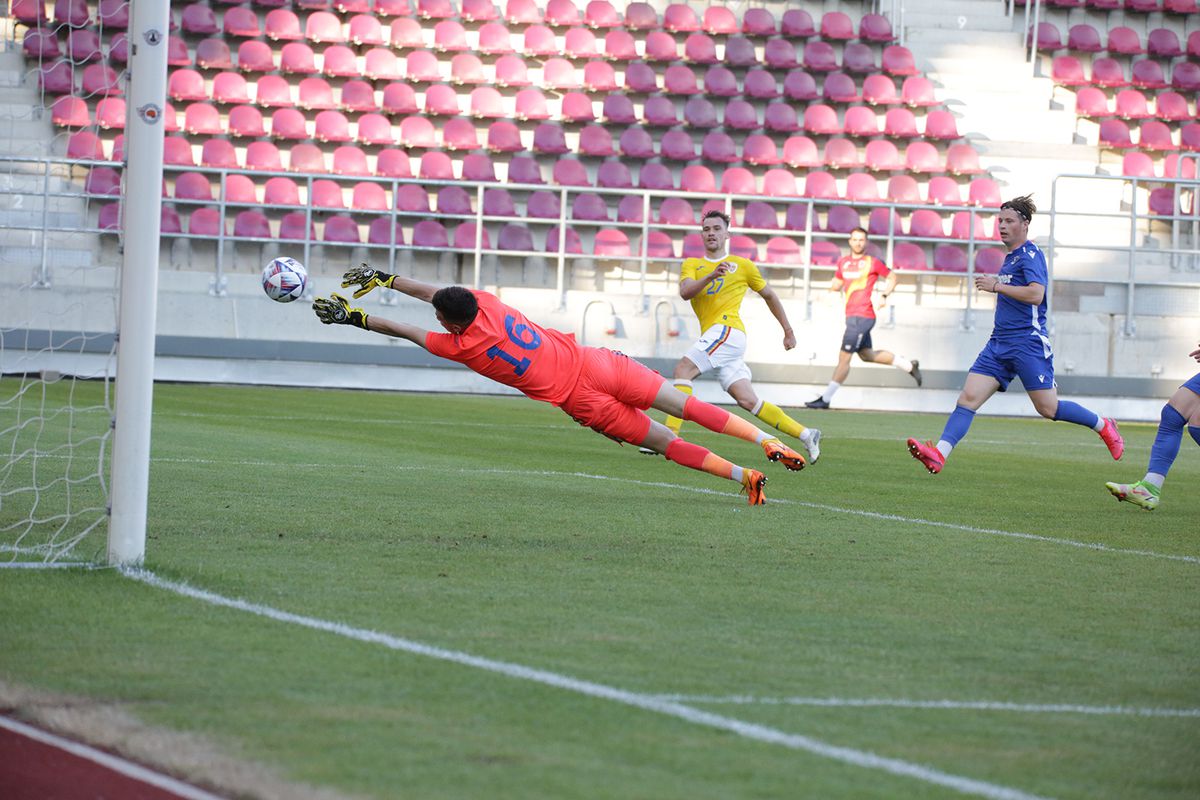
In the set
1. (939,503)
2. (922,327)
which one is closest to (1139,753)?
(939,503)

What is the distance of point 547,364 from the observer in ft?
27.8

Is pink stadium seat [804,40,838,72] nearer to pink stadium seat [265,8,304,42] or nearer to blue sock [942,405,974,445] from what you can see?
pink stadium seat [265,8,304,42]

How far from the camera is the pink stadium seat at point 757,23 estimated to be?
26.0 meters

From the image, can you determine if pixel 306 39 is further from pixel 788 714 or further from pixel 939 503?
pixel 788 714

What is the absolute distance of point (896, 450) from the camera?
1404 cm

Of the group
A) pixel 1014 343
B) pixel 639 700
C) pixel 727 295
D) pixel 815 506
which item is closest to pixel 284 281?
pixel 815 506

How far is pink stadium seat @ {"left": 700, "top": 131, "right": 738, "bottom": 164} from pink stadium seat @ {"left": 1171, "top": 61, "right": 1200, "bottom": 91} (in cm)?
796

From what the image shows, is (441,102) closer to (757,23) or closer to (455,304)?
(757,23)

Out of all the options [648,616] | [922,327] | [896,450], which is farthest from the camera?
[922,327]

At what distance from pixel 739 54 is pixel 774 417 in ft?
47.5

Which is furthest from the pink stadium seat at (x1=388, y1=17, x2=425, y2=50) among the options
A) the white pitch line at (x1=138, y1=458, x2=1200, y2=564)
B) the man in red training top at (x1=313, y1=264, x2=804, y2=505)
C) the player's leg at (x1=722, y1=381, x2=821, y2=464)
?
the man in red training top at (x1=313, y1=264, x2=804, y2=505)

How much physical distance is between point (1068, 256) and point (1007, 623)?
63.1 feet

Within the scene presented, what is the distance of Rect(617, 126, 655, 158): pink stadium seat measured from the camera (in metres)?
23.7

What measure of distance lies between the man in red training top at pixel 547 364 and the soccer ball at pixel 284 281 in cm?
62
